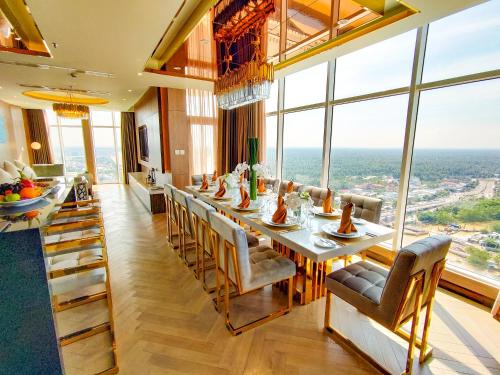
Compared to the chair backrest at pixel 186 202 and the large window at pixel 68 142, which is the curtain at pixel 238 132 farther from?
the large window at pixel 68 142

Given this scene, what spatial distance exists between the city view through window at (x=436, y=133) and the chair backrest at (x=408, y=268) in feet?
5.05

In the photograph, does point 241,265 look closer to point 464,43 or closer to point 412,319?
point 412,319

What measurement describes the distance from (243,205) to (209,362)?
56.4 inches

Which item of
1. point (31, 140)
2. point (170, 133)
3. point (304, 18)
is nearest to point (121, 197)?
point (170, 133)

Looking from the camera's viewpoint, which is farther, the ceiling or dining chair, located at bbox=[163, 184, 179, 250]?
dining chair, located at bbox=[163, 184, 179, 250]

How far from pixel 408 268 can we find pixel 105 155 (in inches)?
426

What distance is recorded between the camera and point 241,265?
1798 millimetres

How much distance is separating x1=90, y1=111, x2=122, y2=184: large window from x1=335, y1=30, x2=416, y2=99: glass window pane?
9.02m

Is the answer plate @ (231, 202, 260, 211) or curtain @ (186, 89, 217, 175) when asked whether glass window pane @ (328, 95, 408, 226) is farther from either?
curtain @ (186, 89, 217, 175)

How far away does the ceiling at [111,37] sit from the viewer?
225cm

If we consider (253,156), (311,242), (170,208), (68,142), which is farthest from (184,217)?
(68,142)

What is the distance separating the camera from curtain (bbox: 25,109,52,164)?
8.46m

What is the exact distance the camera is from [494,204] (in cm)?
240

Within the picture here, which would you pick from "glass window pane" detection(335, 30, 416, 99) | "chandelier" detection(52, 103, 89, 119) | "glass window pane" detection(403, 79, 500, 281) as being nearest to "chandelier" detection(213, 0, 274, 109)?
"glass window pane" detection(335, 30, 416, 99)
